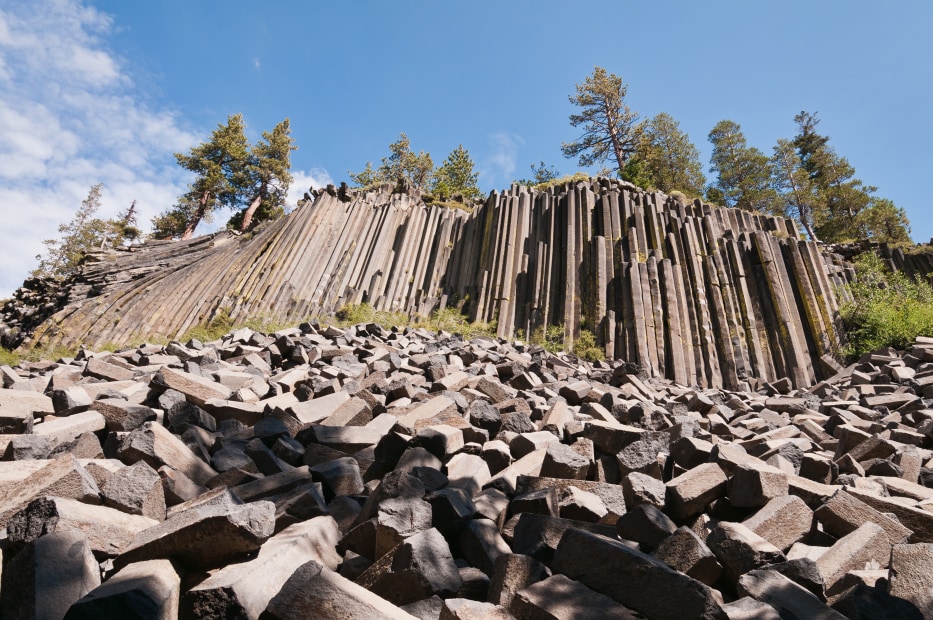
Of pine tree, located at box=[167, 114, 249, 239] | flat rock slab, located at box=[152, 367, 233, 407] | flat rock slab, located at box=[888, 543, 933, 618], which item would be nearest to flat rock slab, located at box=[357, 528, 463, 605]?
flat rock slab, located at box=[888, 543, 933, 618]

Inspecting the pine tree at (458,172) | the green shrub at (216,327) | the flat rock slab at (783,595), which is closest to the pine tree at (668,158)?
the pine tree at (458,172)

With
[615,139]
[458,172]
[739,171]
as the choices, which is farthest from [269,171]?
[739,171]

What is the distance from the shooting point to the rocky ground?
141 centimetres

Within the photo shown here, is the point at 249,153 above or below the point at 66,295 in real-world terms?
above

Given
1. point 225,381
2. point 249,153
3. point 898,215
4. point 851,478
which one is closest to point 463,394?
point 225,381

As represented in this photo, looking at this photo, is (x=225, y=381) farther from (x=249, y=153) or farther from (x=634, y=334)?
(x=249, y=153)

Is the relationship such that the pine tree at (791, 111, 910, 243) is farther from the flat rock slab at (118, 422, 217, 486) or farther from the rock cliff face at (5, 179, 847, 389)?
the flat rock slab at (118, 422, 217, 486)

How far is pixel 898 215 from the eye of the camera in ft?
96.2

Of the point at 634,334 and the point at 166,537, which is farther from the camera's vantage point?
the point at 634,334

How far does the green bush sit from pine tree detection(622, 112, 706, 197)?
1706 centimetres

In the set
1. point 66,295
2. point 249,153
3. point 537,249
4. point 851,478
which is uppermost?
point 249,153

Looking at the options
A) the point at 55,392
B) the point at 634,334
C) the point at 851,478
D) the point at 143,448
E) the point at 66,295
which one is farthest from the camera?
the point at 66,295

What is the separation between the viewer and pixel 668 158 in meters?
31.5

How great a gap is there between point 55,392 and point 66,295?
1763 cm
